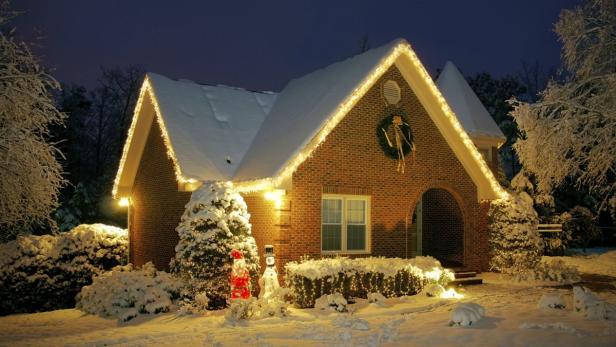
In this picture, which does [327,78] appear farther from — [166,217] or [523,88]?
[523,88]

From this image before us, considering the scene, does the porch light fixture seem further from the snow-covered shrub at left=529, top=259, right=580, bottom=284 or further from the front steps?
the snow-covered shrub at left=529, top=259, right=580, bottom=284

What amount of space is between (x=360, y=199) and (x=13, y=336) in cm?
947

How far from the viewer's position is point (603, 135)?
14.5m

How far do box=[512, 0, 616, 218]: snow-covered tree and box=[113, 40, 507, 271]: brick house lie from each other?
113 inches

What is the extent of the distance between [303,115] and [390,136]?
2676mm

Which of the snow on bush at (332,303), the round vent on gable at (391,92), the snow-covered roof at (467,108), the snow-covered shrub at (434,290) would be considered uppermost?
the snow-covered roof at (467,108)

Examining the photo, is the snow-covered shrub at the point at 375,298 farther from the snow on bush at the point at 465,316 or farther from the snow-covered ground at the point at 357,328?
the snow on bush at the point at 465,316

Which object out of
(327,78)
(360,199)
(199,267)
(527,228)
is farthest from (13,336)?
(527,228)

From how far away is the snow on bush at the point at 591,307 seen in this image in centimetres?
1159

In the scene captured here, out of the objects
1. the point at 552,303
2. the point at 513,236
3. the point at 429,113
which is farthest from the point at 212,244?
the point at 513,236

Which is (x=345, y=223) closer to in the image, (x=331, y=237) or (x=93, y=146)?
(x=331, y=237)

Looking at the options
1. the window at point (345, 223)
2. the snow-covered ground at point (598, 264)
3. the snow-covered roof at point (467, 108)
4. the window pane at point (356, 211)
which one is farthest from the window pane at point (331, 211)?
the snow-covered ground at point (598, 264)

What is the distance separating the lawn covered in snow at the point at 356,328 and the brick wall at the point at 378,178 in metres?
2.62

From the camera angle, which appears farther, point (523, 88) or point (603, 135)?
point (523, 88)
